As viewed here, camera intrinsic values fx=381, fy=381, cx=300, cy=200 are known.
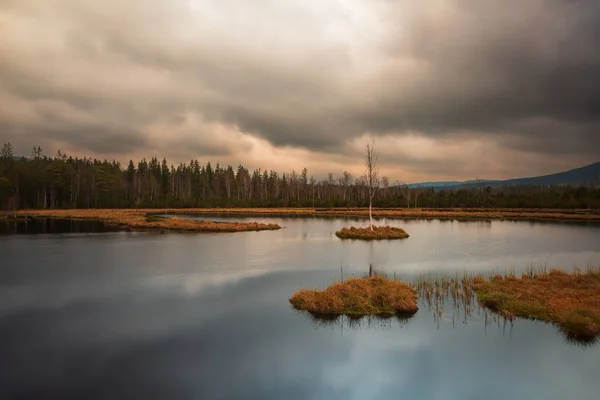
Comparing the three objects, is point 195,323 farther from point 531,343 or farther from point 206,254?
point 206,254

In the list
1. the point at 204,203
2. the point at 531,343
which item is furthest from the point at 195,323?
the point at 204,203

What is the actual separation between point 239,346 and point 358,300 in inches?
248

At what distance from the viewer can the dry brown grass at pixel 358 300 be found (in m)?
16.8

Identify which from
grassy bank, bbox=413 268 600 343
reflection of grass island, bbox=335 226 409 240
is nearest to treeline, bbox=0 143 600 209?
reflection of grass island, bbox=335 226 409 240

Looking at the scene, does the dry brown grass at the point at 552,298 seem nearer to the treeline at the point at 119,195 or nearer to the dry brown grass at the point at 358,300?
the dry brown grass at the point at 358,300

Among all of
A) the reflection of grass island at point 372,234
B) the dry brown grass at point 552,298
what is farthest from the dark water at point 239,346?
the reflection of grass island at point 372,234

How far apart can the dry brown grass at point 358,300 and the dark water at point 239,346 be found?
81 cm

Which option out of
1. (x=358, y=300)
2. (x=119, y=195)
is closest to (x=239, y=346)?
(x=358, y=300)

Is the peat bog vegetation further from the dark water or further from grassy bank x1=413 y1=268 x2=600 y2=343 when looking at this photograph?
the dark water

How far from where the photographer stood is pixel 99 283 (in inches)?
871

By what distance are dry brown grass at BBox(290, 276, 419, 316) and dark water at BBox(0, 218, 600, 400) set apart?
0.81 metres

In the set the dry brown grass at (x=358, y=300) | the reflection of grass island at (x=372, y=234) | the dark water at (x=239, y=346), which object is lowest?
the dark water at (x=239, y=346)

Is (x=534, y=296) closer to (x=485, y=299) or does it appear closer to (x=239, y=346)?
(x=485, y=299)

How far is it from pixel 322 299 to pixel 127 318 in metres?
8.33
